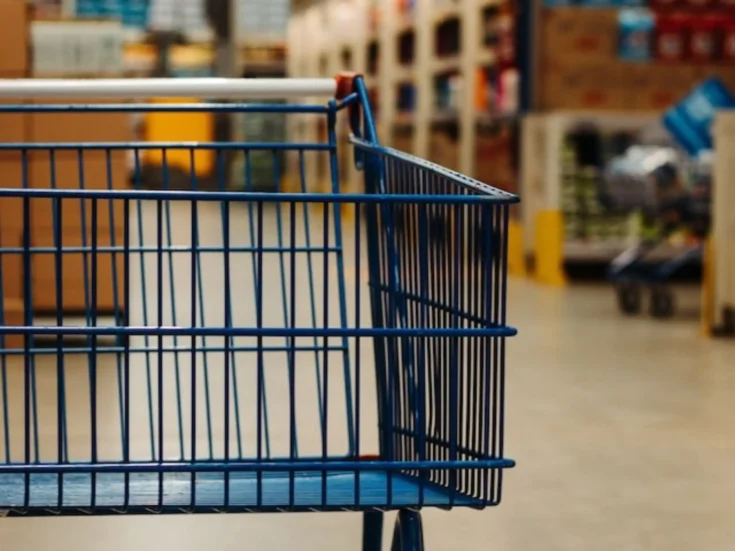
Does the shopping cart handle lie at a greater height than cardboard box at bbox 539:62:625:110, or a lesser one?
lesser

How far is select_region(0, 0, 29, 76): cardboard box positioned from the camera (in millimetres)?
5551

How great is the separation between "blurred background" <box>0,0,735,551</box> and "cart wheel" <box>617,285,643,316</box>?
1 cm

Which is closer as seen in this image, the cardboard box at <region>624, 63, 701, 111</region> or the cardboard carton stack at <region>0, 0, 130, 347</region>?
the cardboard carton stack at <region>0, 0, 130, 347</region>

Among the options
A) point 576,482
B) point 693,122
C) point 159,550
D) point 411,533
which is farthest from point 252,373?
point 693,122

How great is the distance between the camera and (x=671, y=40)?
30.3 ft

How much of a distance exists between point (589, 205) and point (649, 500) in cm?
592

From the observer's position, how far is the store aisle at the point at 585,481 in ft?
9.93

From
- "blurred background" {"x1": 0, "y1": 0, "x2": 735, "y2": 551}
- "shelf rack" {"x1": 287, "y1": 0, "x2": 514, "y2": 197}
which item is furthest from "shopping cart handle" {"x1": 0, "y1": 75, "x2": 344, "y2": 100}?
"shelf rack" {"x1": 287, "y1": 0, "x2": 514, "y2": 197}

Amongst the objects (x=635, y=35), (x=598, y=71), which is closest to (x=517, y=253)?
(x=598, y=71)

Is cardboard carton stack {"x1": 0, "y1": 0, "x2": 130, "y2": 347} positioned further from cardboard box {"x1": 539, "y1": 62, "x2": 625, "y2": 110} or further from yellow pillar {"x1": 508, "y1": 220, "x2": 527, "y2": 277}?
yellow pillar {"x1": 508, "y1": 220, "x2": 527, "y2": 277}

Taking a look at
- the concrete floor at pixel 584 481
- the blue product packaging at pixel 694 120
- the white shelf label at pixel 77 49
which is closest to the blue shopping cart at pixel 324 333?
the concrete floor at pixel 584 481

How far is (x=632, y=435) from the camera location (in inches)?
166

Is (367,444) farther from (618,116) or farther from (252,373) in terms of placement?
(618,116)

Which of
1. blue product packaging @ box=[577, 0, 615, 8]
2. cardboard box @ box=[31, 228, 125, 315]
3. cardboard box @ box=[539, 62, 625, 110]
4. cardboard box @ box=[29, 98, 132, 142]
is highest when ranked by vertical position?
blue product packaging @ box=[577, 0, 615, 8]
